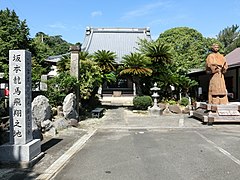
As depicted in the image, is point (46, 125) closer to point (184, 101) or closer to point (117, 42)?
point (184, 101)

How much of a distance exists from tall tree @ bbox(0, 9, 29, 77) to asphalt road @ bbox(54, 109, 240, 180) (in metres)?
12.7

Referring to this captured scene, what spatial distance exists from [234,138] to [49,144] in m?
6.12

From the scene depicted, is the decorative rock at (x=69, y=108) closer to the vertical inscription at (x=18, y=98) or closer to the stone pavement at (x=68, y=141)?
the stone pavement at (x=68, y=141)

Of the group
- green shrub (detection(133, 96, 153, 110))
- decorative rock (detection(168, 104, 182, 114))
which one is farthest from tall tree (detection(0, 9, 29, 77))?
decorative rock (detection(168, 104, 182, 114))

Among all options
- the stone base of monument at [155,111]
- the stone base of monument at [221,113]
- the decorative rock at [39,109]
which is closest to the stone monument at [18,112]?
the decorative rock at [39,109]

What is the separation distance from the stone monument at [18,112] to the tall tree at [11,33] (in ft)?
48.6

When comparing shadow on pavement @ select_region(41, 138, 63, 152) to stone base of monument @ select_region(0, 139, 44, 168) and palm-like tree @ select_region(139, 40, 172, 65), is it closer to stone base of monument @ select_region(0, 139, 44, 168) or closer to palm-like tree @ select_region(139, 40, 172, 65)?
stone base of monument @ select_region(0, 139, 44, 168)

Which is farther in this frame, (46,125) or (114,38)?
(114,38)

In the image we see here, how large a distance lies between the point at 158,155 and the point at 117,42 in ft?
89.3

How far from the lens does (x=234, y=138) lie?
931cm

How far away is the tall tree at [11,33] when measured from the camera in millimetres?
20266

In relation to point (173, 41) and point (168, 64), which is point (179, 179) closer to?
point (168, 64)

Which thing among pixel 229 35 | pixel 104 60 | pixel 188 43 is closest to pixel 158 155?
pixel 104 60

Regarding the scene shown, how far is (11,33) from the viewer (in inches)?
832
